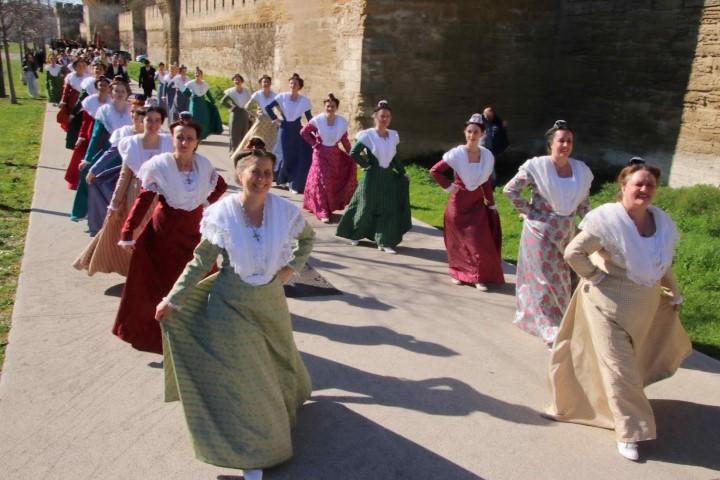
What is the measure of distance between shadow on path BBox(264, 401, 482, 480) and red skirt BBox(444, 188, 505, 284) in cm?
296

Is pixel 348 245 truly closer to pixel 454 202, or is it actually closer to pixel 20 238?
pixel 454 202

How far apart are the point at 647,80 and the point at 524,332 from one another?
25.6 ft

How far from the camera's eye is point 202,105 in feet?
51.9

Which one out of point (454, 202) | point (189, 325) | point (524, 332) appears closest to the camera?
point (189, 325)

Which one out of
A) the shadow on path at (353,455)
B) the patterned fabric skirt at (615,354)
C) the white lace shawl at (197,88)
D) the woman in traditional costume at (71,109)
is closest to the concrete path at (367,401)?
the shadow on path at (353,455)

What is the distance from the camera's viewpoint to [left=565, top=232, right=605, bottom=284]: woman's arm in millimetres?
3967

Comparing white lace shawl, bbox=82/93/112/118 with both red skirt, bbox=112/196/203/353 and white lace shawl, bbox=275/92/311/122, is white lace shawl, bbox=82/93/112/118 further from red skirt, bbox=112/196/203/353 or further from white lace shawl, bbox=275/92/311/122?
red skirt, bbox=112/196/203/353

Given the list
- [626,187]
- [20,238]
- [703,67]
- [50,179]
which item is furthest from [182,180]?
[703,67]

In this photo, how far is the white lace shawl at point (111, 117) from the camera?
24.9ft

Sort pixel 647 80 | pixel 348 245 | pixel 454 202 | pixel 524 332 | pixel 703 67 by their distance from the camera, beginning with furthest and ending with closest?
pixel 647 80
pixel 703 67
pixel 348 245
pixel 454 202
pixel 524 332

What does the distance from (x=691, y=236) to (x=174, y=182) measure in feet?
21.3

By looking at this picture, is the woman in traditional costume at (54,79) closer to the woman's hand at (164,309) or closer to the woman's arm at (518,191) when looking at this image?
the woman's arm at (518,191)

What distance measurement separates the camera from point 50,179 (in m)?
11.2

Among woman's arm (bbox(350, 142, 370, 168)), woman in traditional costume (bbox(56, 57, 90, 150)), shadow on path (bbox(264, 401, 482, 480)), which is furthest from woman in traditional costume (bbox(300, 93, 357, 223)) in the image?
shadow on path (bbox(264, 401, 482, 480))
